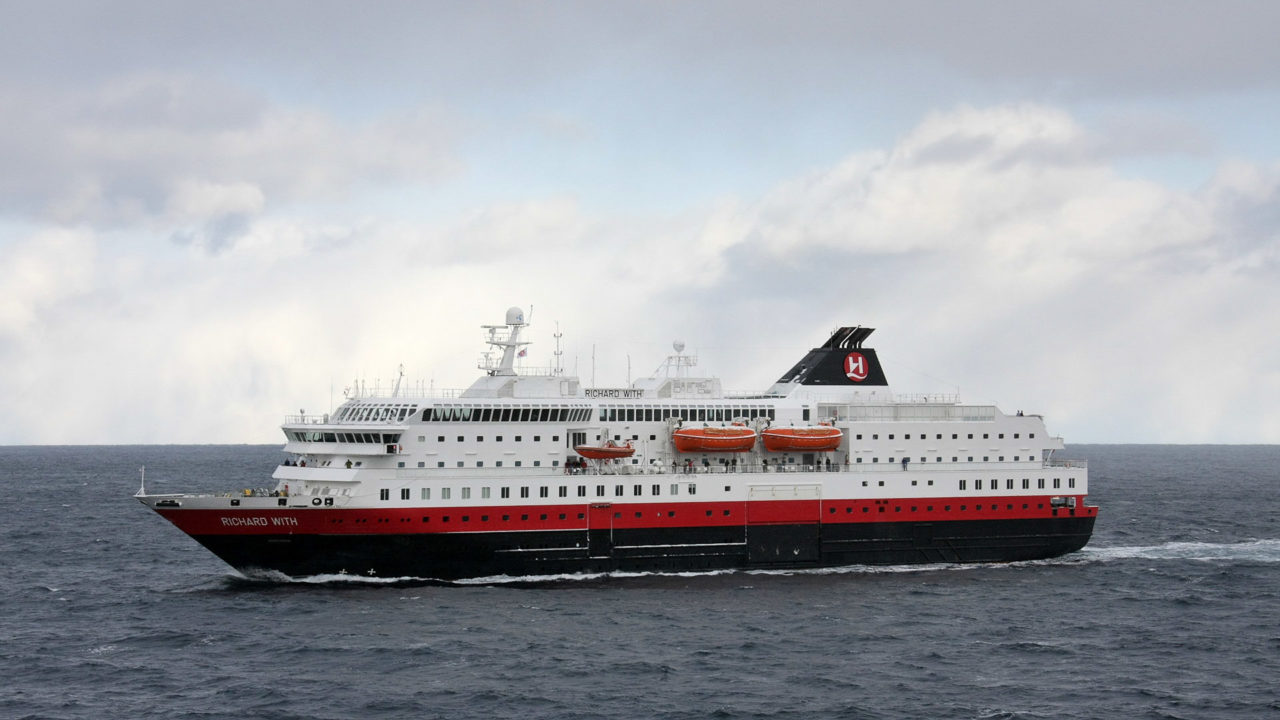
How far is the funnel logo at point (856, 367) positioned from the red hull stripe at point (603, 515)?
5364 millimetres

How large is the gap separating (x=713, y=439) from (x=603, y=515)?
483 centimetres

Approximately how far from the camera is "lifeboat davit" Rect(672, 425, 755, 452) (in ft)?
134

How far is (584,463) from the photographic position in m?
40.4

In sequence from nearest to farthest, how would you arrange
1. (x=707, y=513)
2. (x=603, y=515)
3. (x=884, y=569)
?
(x=603, y=515), (x=707, y=513), (x=884, y=569)

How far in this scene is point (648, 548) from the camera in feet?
130

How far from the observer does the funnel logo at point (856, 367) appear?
45.1m

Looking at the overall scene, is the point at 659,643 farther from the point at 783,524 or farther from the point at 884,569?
the point at 884,569

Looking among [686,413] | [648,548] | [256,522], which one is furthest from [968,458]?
[256,522]

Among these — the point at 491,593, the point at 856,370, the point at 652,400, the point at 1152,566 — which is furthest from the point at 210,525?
the point at 1152,566

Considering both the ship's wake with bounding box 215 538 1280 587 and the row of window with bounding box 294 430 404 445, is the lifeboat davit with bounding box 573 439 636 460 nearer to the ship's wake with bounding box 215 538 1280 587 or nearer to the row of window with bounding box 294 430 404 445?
the ship's wake with bounding box 215 538 1280 587

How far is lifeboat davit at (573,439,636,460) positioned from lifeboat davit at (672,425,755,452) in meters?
1.91

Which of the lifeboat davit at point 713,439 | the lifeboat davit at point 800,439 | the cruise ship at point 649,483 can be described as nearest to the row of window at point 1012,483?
the cruise ship at point 649,483

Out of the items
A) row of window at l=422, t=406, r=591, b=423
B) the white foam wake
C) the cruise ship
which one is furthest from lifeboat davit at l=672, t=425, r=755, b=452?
the white foam wake

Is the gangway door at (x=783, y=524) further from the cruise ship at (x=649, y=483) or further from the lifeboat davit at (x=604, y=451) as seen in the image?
the lifeboat davit at (x=604, y=451)
